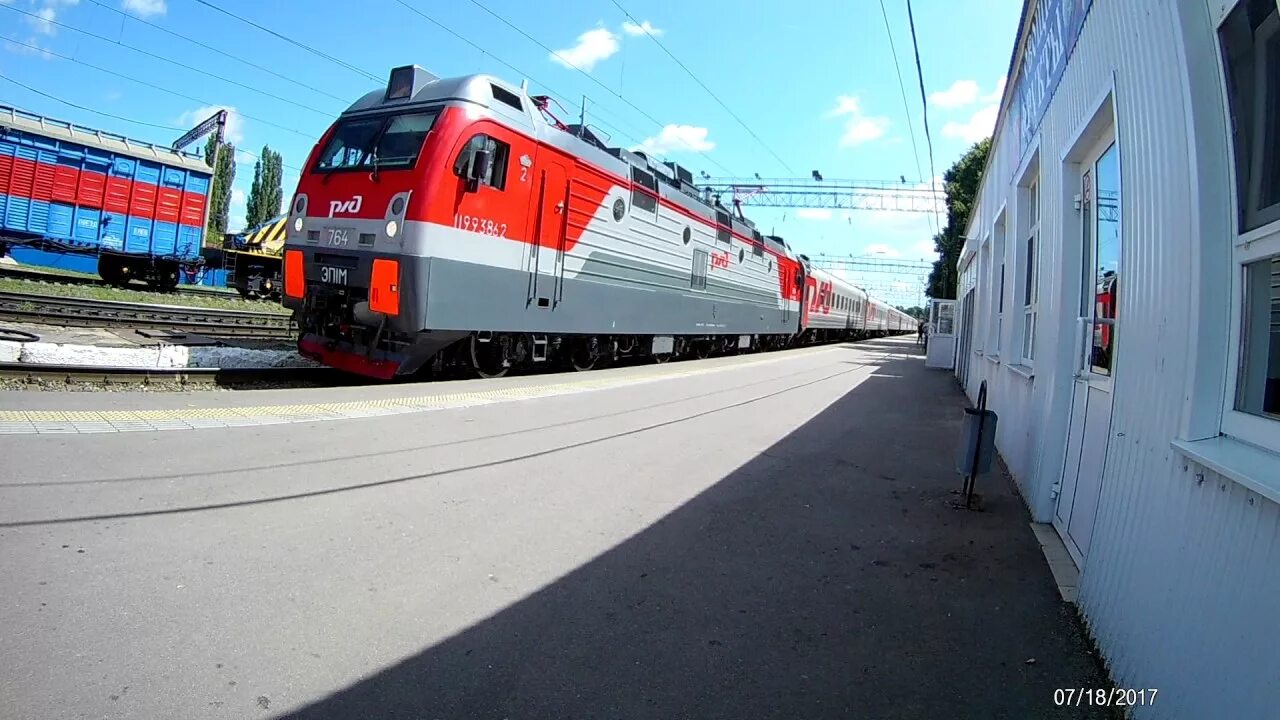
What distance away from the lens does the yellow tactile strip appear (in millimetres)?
5438

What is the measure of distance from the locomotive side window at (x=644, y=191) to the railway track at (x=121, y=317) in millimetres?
6032

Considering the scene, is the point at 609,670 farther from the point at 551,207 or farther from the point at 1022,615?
the point at 551,207

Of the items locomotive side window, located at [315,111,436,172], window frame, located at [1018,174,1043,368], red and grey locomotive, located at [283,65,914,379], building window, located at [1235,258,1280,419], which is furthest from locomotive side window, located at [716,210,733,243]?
building window, located at [1235,258,1280,419]

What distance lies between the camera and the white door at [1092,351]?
13.3 feet

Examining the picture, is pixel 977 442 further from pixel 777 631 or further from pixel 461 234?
pixel 461 234

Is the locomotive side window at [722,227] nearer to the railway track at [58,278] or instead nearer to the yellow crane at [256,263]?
the railway track at [58,278]

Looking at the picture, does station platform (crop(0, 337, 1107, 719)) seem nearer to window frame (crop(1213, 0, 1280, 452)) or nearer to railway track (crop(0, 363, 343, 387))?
railway track (crop(0, 363, 343, 387))

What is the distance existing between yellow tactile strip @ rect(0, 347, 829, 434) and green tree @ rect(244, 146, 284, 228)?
170 ft

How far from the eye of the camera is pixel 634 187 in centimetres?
1253

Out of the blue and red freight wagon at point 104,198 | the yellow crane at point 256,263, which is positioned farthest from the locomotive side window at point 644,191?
the yellow crane at point 256,263

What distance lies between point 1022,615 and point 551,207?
8.08m

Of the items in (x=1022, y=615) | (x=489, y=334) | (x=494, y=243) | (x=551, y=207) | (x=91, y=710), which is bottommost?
(x=91, y=710)

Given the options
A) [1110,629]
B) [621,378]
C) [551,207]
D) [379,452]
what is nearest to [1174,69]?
[1110,629]
